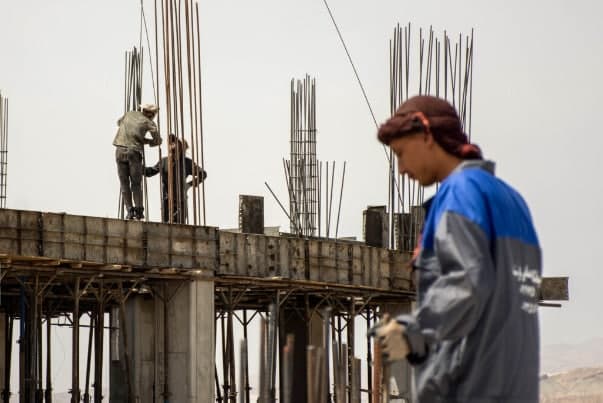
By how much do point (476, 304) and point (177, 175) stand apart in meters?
20.6

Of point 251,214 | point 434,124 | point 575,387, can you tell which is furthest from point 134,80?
point 575,387

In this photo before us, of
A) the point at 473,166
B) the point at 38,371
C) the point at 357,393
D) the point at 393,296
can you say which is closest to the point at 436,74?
the point at 393,296

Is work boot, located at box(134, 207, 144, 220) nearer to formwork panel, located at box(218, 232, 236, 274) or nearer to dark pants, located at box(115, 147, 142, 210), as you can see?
dark pants, located at box(115, 147, 142, 210)

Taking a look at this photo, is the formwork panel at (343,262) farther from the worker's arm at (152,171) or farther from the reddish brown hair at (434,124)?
the reddish brown hair at (434,124)

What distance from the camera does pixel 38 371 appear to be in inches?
1014

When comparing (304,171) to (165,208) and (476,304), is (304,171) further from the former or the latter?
(476,304)

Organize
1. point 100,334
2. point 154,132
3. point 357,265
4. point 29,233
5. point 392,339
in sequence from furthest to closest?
point 357,265 → point 100,334 → point 154,132 → point 29,233 → point 392,339

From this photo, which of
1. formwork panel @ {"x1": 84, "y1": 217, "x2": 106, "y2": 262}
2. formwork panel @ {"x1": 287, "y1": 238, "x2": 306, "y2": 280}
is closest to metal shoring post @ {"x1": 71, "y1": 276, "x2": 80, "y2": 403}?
formwork panel @ {"x1": 84, "y1": 217, "x2": 106, "y2": 262}

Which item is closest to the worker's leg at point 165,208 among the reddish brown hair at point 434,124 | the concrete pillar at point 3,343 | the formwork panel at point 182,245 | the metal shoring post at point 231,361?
the formwork panel at point 182,245

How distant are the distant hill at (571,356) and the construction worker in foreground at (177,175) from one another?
10735 cm

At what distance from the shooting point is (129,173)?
24.0 m

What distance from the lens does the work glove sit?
4121 mm

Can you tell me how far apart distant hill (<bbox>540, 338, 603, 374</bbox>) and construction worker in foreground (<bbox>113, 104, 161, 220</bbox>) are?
108787 mm

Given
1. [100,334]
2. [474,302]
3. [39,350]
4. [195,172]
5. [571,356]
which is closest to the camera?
[474,302]
